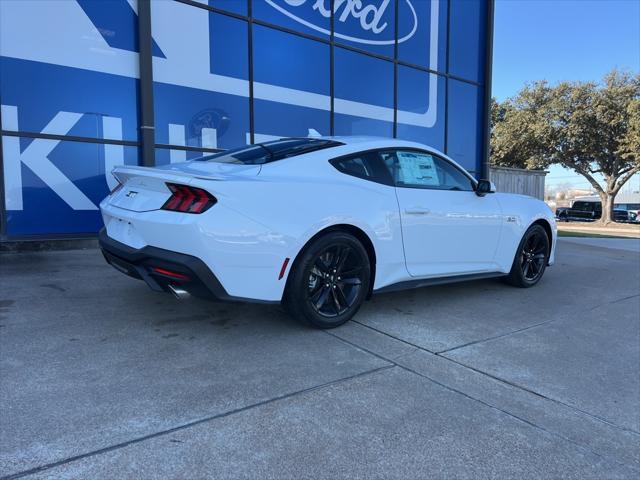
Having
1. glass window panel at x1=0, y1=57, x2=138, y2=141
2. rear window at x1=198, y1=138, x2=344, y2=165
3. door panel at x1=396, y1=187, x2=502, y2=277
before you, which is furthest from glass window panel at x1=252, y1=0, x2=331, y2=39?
door panel at x1=396, y1=187, x2=502, y2=277

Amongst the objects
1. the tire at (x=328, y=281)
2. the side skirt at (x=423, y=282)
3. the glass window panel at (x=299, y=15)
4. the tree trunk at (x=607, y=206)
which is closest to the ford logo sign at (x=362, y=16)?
the glass window panel at (x=299, y=15)

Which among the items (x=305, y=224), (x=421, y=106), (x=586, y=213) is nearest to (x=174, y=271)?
(x=305, y=224)

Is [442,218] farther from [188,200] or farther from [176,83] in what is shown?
[176,83]

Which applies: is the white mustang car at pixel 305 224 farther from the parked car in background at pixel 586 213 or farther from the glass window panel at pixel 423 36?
the parked car in background at pixel 586 213

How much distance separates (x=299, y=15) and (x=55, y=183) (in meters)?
5.45

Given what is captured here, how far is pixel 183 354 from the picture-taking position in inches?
120

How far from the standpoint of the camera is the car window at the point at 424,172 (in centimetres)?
410

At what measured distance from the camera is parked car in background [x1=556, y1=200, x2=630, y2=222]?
39656mm

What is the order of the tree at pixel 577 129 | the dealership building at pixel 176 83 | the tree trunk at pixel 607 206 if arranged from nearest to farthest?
the dealership building at pixel 176 83, the tree at pixel 577 129, the tree trunk at pixel 607 206

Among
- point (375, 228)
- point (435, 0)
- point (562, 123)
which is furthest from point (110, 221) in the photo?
point (562, 123)

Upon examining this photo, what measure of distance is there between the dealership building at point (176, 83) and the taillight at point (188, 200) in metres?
4.83

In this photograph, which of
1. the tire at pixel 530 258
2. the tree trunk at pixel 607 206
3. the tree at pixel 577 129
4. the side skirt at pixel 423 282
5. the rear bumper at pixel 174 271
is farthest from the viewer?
the tree trunk at pixel 607 206

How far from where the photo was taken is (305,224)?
10.8ft

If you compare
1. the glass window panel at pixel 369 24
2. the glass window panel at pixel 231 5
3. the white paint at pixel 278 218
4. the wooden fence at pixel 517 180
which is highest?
the glass window panel at pixel 369 24
